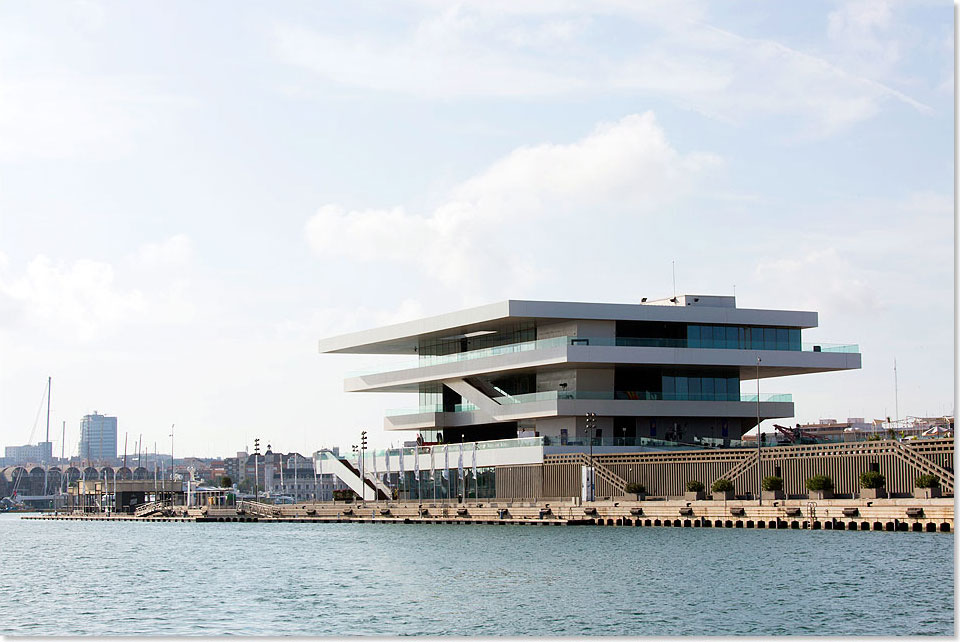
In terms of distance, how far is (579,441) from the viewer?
308 ft

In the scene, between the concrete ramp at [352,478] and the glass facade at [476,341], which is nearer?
the glass facade at [476,341]

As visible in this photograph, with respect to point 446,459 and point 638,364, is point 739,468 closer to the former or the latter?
point 638,364

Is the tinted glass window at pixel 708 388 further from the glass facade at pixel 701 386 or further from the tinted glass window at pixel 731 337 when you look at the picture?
the tinted glass window at pixel 731 337

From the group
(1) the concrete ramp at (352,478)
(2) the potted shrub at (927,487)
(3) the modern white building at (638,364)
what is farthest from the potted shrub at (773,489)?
(1) the concrete ramp at (352,478)

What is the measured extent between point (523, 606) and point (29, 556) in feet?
140

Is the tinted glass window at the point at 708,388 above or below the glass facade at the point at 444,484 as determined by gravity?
above

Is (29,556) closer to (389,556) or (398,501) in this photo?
(389,556)

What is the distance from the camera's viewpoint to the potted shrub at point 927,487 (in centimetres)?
6291

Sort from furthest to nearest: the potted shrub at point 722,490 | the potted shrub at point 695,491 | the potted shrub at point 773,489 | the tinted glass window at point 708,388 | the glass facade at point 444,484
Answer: the glass facade at point 444,484, the tinted glass window at point 708,388, the potted shrub at point 695,491, the potted shrub at point 722,490, the potted shrub at point 773,489

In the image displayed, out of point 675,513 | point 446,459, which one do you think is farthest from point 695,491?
point 446,459

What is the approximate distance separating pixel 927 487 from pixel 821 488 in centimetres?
536

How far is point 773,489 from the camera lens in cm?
7175

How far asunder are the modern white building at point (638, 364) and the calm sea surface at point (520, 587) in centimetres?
2373

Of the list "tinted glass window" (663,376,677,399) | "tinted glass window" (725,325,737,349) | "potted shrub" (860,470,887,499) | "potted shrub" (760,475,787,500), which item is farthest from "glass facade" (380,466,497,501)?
"potted shrub" (860,470,887,499)
